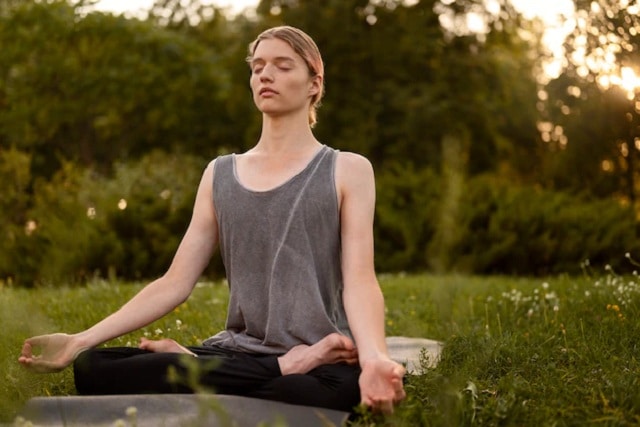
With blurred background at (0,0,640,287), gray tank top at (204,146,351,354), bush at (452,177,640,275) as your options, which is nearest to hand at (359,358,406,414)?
gray tank top at (204,146,351,354)

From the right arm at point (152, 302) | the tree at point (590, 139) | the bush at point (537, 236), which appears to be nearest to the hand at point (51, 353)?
the right arm at point (152, 302)

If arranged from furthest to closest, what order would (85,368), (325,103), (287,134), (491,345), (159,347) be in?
1. (325,103)
2. (491,345)
3. (287,134)
4. (159,347)
5. (85,368)

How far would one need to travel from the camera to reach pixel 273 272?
11.4 feet

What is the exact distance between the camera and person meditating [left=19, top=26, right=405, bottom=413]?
3291 mm

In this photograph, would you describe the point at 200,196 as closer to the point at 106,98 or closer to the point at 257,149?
the point at 257,149

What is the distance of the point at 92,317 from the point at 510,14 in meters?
15.3

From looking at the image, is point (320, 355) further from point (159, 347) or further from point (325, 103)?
point (325, 103)

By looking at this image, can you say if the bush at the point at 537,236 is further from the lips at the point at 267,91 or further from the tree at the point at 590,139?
the lips at the point at 267,91

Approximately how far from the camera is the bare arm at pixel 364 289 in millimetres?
2887

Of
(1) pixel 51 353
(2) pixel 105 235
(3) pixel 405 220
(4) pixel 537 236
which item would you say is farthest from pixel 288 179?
(3) pixel 405 220

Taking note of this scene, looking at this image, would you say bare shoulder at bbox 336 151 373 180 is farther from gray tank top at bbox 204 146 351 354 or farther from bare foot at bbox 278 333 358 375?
bare foot at bbox 278 333 358 375

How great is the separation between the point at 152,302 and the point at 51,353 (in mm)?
413

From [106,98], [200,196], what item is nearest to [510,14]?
[106,98]

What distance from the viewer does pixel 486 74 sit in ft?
62.7
